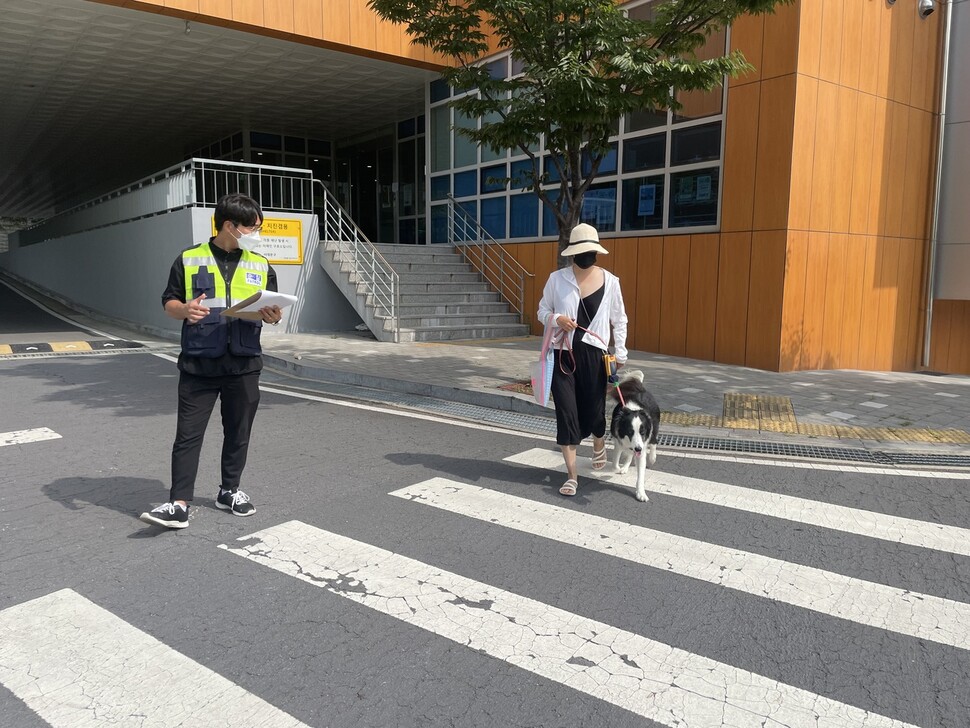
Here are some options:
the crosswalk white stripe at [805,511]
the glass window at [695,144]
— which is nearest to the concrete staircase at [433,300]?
the glass window at [695,144]

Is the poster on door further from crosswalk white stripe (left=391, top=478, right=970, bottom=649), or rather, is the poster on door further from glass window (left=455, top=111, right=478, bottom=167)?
crosswalk white stripe (left=391, top=478, right=970, bottom=649)

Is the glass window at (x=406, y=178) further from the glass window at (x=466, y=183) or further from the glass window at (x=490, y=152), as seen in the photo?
the glass window at (x=490, y=152)

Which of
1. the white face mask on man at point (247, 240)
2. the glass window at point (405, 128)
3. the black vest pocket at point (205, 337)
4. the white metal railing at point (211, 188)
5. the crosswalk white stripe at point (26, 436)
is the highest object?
the glass window at point (405, 128)

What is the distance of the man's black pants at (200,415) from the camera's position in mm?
4312

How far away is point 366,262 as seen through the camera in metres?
15.7

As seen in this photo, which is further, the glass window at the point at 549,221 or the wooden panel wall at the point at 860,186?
the glass window at the point at 549,221

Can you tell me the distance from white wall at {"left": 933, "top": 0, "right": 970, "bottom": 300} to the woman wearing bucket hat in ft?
36.0

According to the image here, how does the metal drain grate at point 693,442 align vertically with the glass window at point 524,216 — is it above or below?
below

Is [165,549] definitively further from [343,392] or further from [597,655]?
[343,392]

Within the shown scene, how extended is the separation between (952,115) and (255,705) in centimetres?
1502

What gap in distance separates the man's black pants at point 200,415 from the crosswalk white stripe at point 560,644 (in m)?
0.55

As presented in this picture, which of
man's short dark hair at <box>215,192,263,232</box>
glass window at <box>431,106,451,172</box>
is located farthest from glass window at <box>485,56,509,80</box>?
man's short dark hair at <box>215,192,263,232</box>

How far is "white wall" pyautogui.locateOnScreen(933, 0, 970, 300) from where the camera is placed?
503 inches

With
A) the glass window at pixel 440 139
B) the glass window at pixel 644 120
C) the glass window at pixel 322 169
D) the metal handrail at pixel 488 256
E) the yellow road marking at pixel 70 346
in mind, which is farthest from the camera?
the glass window at pixel 322 169
